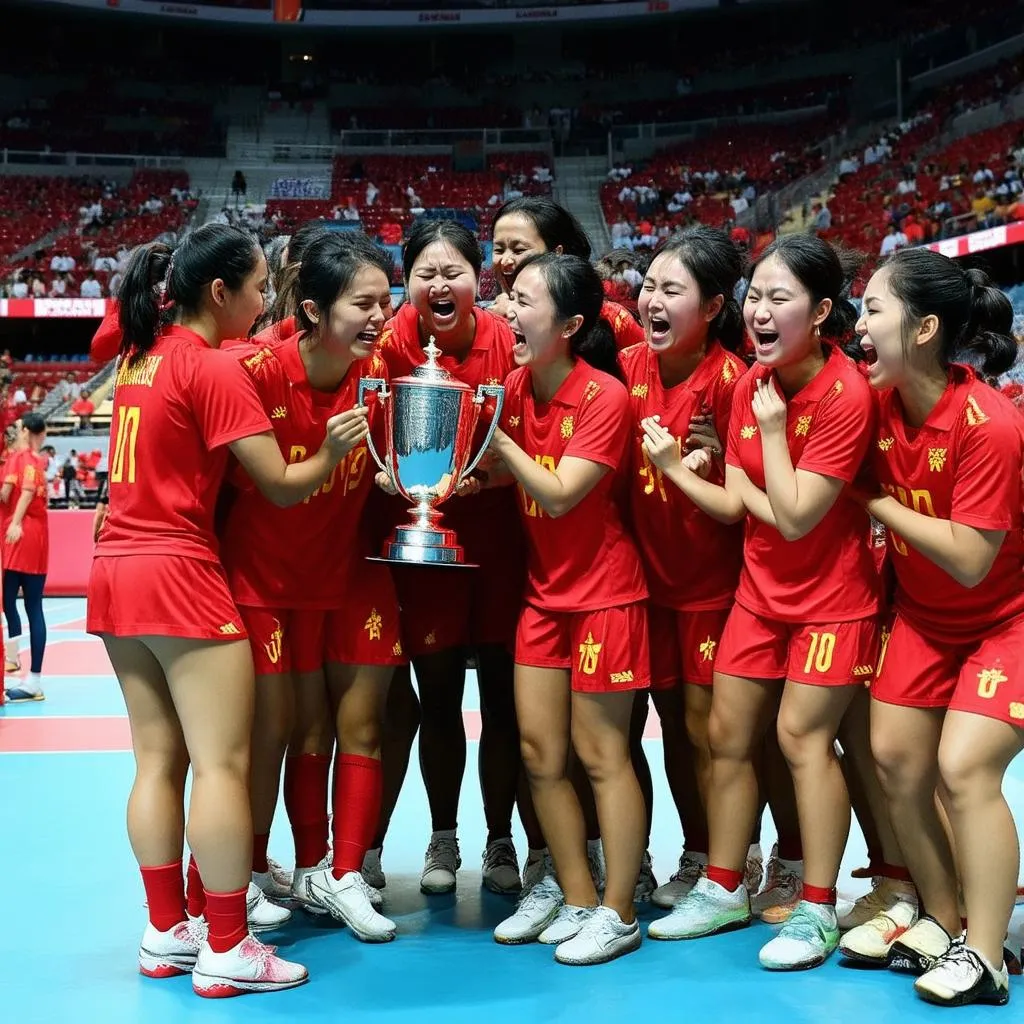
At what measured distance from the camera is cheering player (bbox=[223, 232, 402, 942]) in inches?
150

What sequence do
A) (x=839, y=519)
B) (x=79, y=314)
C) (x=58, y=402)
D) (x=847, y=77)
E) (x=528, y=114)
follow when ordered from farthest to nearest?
1. (x=528, y=114)
2. (x=847, y=77)
3. (x=79, y=314)
4. (x=58, y=402)
5. (x=839, y=519)

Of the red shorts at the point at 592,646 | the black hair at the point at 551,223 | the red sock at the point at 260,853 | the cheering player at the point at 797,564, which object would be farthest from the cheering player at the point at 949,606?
the red sock at the point at 260,853

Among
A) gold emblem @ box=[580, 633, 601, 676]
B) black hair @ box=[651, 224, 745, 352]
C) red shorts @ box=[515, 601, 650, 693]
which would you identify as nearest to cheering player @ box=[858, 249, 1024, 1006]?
black hair @ box=[651, 224, 745, 352]

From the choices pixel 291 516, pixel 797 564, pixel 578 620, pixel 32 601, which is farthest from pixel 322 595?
pixel 32 601

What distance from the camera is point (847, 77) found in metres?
32.2

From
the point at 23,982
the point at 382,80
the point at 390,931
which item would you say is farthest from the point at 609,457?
the point at 382,80

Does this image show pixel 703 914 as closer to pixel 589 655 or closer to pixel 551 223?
pixel 589 655

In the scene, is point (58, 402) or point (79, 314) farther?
point (79, 314)

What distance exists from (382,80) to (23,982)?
35463mm

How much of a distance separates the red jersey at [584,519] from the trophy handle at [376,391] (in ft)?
1.42

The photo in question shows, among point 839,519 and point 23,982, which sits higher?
point 839,519

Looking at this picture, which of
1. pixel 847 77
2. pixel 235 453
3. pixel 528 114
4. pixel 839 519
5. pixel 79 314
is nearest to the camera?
pixel 235 453

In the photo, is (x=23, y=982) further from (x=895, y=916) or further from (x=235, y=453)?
(x=895, y=916)

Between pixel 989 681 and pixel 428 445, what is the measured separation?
5.62 feet
